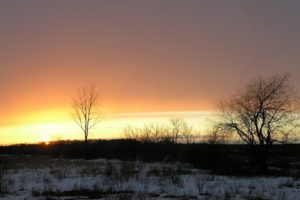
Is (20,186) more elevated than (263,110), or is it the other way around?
(263,110)

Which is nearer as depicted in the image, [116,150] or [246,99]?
Answer: [246,99]

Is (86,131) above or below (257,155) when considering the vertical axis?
above

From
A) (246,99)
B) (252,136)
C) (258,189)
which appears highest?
(246,99)

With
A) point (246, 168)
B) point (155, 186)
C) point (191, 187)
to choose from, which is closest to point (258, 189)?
point (191, 187)

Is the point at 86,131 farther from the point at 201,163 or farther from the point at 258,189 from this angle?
the point at 258,189

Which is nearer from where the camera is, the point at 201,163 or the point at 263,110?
the point at 263,110

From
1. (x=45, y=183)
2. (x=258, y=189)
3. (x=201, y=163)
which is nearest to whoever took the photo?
(x=258, y=189)

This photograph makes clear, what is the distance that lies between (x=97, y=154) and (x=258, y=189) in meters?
52.2

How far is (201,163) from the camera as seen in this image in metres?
39.4

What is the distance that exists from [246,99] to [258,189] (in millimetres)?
16676

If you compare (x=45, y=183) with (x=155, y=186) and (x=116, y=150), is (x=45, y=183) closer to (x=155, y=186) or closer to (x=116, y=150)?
(x=155, y=186)

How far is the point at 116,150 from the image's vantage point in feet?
247

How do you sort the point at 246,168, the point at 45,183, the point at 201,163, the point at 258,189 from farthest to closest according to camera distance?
the point at 201,163, the point at 246,168, the point at 45,183, the point at 258,189

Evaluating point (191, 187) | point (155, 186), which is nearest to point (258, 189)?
point (191, 187)
